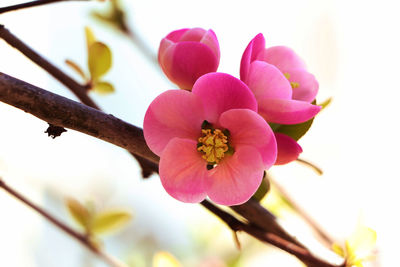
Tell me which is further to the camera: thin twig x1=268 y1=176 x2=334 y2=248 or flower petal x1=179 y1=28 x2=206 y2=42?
thin twig x1=268 y1=176 x2=334 y2=248

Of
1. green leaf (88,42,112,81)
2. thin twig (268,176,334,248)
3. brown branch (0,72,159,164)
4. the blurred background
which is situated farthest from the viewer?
the blurred background

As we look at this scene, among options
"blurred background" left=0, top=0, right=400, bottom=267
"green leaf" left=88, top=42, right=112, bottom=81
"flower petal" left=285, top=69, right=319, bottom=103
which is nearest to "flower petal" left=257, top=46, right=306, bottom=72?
"flower petal" left=285, top=69, right=319, bottom=103

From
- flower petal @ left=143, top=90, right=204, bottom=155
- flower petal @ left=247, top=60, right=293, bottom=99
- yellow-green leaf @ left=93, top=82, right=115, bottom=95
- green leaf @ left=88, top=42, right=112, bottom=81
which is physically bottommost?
yellow-green leaf @ left=93, top=82, right=115, bottom=95

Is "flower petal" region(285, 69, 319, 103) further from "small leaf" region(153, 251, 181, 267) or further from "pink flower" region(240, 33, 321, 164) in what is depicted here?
"small leaf" region(153, 251, 181, 267)

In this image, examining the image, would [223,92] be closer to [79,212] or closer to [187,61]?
[187,61]

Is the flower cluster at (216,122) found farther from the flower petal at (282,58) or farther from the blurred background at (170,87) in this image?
the blurred background at (170,87)

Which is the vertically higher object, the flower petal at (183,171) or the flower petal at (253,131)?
the flower petal at (253,131)

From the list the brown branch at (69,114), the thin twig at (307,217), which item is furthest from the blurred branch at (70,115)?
the thin twig at (307,217)
